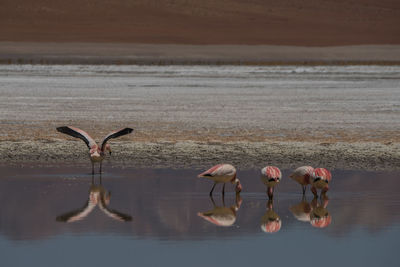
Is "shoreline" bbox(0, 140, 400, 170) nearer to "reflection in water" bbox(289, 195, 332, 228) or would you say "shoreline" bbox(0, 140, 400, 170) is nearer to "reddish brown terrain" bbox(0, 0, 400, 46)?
"reflection in water" bbox(289, 195, 332, 228)

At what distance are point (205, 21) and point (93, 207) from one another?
278 feet

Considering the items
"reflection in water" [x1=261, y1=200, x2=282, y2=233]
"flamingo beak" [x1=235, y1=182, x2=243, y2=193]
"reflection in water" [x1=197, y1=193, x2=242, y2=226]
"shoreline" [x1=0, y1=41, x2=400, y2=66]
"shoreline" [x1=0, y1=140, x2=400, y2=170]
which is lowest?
"shoreline" [x1=0, y1=41, x2=400, y2=66]

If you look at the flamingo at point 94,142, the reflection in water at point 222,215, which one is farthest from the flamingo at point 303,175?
the flamingo at point 94,142

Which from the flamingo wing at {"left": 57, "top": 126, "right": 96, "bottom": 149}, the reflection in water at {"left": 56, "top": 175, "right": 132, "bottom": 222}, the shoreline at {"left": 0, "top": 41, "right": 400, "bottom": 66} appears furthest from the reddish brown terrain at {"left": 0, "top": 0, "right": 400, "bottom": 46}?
the reflection in water at {"left": 56, "top": 175, "right": 132, "bottom": 222}

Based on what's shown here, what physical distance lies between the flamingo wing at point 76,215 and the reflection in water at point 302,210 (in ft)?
5.98

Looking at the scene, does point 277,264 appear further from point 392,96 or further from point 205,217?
point 392,96

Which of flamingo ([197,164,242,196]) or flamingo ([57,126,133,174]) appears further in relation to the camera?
flamingo ([57,126,133,174])

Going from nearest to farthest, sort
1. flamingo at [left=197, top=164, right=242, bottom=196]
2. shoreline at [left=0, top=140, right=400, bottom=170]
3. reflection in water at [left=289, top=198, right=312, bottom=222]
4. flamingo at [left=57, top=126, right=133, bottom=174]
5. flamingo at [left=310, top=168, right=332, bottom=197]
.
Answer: reflection in water at [left=289, top=198, right=312, bottom=222], flamingo at [left=197, top=164, right=242, bottom=196], flamingo at [left=310, top=168, right=332, bottom=197], flamingo at [left=57, top=126, right=133, bottom=174], shoreline at [left=0, top=140, right=400, bottom=170]

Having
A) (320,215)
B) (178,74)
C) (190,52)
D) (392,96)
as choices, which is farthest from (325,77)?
(190,52)

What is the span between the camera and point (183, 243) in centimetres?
666

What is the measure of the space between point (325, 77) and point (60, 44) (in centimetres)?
4218

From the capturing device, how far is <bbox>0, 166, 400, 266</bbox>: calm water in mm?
6270

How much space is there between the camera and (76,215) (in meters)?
7.80

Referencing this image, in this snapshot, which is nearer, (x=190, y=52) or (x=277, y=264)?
(x=277, y=264)
